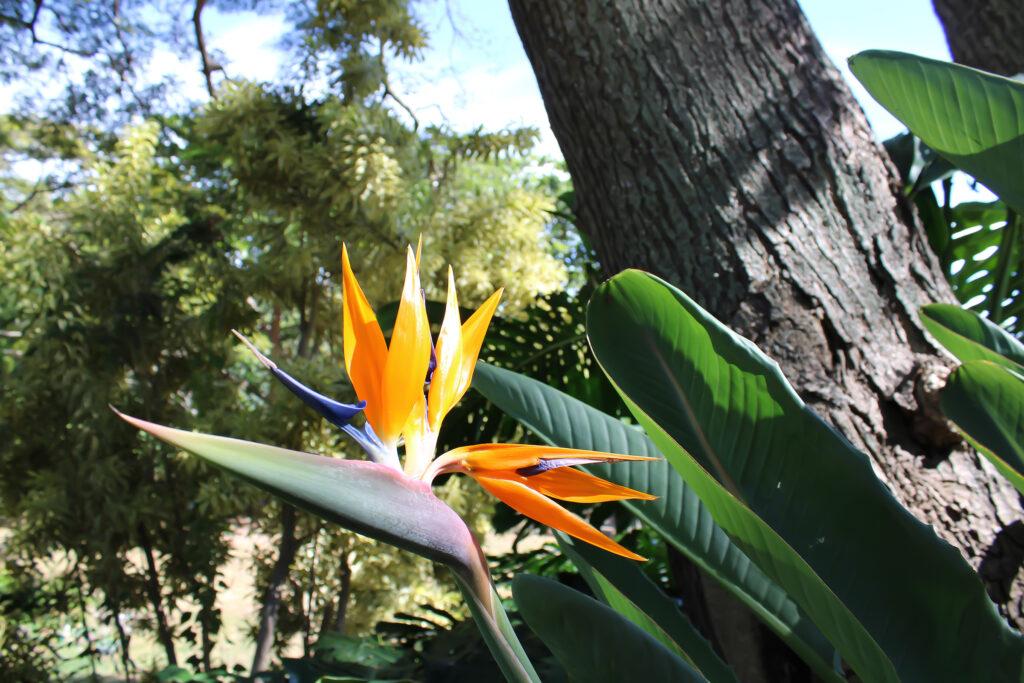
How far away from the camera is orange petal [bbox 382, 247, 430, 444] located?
0.45m

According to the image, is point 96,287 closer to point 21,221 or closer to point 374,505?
point 21,221

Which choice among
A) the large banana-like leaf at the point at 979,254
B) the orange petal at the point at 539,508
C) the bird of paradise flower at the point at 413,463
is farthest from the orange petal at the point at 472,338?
the large banana-like leaf at the point at 979,254

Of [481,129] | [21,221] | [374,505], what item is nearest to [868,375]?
[374,505]

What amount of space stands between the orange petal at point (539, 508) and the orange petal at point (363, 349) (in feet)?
0.30

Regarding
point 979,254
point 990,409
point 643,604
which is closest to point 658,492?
point 643,604

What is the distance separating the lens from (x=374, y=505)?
1.15 ft

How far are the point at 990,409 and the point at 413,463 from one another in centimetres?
73

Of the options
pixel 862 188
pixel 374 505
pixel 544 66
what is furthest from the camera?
pixel 544 66

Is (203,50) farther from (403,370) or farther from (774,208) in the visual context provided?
(403,370)

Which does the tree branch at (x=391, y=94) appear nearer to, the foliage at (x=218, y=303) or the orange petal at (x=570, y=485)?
the foliage at (x=218, y=303)

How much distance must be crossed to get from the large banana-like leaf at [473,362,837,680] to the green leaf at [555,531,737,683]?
79mm

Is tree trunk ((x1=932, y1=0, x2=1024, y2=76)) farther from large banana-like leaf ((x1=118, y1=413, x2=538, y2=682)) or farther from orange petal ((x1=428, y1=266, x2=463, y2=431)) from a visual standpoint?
large banana-like leaf ((x1=118, y1=413, x2=538, y2=682))

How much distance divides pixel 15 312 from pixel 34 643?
4.28 ft

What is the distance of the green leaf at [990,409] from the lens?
0.84 meters
